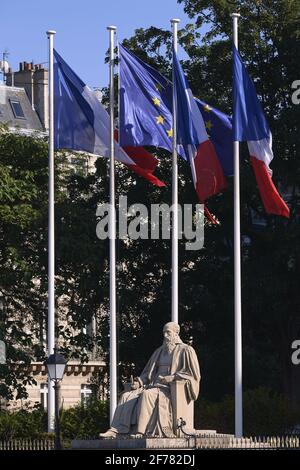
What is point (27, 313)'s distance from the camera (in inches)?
2311

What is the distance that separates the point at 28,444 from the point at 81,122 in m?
9.00

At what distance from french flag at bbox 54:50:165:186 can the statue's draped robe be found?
322 inches

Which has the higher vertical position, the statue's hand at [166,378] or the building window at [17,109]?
the building window at [17,109]

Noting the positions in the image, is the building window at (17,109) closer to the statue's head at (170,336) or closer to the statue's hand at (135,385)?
the statue's head at (170,336)

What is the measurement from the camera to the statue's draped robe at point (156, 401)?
133ft

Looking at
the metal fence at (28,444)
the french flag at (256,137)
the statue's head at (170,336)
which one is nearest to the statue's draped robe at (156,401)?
the statue's head at (170,336)

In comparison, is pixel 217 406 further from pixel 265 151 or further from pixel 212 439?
pixel 212 439

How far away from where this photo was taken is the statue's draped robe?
133 ft

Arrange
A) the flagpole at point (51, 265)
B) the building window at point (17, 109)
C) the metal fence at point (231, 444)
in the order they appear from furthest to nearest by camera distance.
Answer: the building window at point (17, 109) < the flagpole at point (51, 265) < the metal fence at point (231, 444)

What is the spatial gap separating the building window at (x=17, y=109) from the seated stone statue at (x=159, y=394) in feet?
143

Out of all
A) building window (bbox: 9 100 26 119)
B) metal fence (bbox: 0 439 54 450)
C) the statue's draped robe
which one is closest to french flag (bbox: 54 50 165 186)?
metal fence (bbox: 0 439 54 450)

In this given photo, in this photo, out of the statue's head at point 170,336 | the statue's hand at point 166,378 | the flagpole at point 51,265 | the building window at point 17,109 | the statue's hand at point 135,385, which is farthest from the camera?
the building window at point 17,109

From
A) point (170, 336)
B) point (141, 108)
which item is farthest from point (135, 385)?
point (141, 108)

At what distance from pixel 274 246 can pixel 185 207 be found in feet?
11.8
